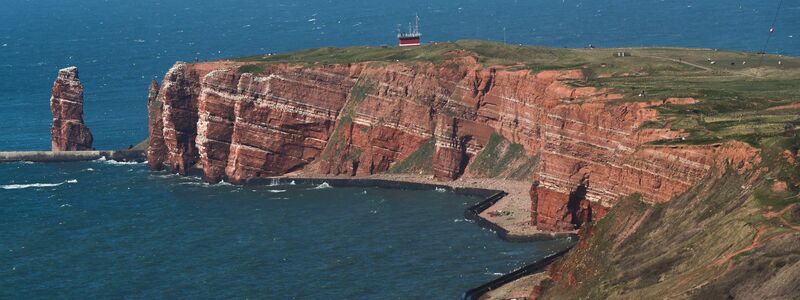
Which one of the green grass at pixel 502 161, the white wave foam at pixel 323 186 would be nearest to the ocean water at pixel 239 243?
Answer: the white wave foam at pixel 323 186

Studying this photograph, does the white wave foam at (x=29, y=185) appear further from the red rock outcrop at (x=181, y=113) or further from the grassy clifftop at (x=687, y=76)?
the grassy clifftop at (x=687, y=76)

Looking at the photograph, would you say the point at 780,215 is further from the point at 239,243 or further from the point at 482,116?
the point at 482,116

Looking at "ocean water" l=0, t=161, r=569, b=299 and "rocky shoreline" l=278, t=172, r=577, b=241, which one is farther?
"rocky shoreline" l=278, t=172, r=577, b=241

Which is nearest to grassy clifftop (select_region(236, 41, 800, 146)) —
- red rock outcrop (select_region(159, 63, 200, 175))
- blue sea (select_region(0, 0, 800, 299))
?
red rock outcrop (select_region(159, 63, 200, 175))

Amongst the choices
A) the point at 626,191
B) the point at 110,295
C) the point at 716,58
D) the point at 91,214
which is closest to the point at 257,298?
the point at 110,295

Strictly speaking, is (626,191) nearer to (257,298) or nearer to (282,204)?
(257,298)

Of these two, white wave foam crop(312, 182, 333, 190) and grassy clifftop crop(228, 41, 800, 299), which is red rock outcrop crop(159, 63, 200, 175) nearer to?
white wave foam crop(312, 182, 333, 190)
